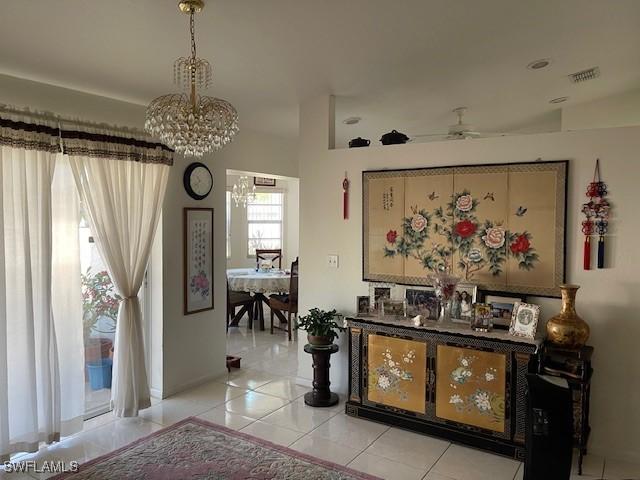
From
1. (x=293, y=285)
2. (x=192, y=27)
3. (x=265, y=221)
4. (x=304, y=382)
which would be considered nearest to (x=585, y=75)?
(x=192, y=27)

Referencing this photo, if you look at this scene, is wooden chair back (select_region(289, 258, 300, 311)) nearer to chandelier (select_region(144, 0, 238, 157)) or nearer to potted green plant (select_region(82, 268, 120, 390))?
potted green plant (select_region(82, 268, 120, 390))

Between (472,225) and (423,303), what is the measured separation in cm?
70

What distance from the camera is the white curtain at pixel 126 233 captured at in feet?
10.9

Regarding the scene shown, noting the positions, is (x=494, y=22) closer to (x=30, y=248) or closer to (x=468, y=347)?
(x=468, y=347)

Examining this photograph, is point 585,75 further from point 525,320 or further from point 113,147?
point 113,147

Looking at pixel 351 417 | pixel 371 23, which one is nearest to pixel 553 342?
pixel 351 417

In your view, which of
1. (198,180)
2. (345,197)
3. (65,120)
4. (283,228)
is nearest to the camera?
(65,120)

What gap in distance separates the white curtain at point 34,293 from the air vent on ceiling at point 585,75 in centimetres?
392

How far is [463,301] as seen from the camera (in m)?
3.33

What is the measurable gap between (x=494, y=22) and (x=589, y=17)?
0.57 metres

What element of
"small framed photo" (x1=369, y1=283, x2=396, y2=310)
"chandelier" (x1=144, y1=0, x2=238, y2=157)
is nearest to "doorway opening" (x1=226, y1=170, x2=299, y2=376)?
"small framed photo" (x1=369, y1=283, x2=396, y2=310)

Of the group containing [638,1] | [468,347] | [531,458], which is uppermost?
[638,1]

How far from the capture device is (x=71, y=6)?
2217 mm

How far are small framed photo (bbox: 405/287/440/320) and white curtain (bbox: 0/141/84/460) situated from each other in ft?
8.15
